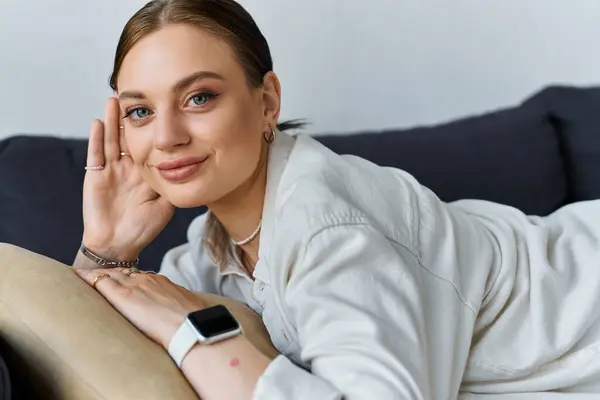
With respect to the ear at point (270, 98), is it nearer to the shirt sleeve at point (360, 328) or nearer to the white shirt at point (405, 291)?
the white shirt at point (405, 291)

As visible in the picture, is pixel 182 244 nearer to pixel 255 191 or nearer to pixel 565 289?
pixel 255 191

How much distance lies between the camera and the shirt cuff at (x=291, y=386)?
3.08 ft

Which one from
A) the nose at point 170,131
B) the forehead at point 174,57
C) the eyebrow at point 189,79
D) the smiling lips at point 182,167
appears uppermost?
the forehead at point 174,57

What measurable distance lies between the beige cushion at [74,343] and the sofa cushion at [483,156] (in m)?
0.78

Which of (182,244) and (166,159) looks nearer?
(166,159)

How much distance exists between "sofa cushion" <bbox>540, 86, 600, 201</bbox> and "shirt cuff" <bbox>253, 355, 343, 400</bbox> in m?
1.11

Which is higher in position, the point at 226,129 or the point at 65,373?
the point at 226,129

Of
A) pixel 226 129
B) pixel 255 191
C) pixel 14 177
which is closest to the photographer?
pixel 226 129

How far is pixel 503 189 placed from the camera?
5.84 ft

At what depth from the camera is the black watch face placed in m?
1.02

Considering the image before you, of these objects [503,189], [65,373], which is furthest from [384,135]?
[65,373]

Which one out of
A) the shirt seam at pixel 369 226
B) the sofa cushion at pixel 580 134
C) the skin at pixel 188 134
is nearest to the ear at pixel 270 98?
the skin at pixel 188 134

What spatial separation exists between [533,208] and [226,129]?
36.7 inches

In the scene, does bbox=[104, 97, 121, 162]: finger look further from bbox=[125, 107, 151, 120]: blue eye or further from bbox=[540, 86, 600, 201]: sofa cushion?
bbox=[540, 86, 600, 201]: sofa cushion
